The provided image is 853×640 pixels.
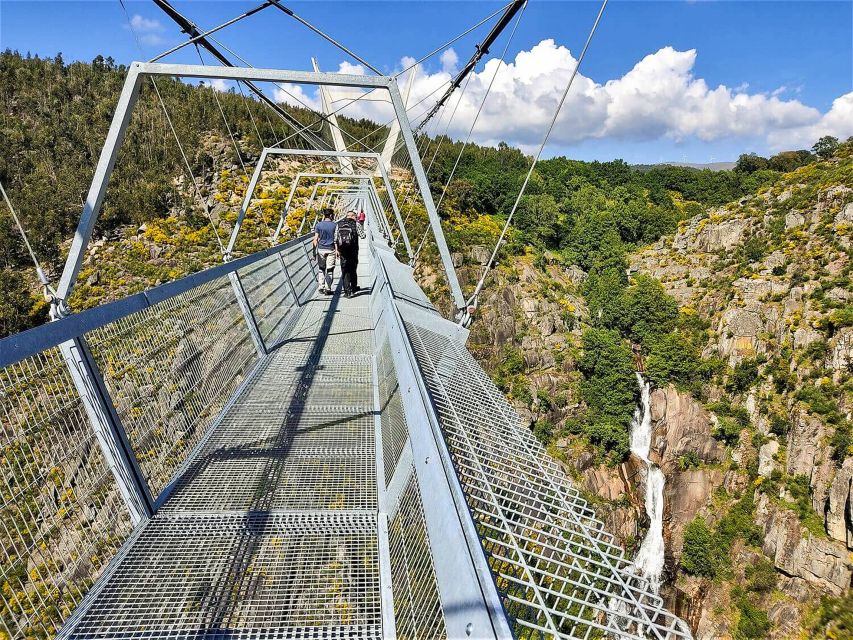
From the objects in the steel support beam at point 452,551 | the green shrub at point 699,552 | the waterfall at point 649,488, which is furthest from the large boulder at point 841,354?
the steel support beam at point 452,551

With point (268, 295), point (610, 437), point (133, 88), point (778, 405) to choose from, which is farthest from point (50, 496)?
point (778, 405)

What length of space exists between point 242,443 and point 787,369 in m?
46.8

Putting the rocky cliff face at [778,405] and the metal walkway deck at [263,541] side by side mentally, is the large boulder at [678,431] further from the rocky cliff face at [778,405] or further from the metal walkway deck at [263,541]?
the metal walkway deck at [263,541]

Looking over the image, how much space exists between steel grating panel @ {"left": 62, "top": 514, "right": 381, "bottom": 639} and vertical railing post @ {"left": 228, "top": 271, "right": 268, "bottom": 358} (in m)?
2.62

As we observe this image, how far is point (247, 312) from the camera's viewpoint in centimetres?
467

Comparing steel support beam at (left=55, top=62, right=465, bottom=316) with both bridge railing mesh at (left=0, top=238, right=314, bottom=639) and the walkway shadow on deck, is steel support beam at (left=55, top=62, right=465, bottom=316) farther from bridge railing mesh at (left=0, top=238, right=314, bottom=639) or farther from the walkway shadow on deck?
the walkway shadow on deck

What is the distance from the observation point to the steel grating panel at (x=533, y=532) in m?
1.00

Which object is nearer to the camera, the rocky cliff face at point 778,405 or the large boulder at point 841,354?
the rocky cliff face at point 778,405

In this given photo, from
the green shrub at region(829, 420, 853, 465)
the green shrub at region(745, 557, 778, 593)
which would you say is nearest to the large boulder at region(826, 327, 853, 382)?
the green shrub at region(829, 420, 853, 465)

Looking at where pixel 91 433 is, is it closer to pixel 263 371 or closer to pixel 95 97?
pixel 263 371

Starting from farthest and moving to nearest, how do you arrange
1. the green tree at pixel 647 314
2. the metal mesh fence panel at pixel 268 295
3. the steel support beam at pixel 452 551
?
1. the green tree at pixel 647 314
2. the metal mesh fence panel at pixel 268 295
3. the steel support beam at pixel 452 551

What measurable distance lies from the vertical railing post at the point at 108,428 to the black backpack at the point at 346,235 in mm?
5216

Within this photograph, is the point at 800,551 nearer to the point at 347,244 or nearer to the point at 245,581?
the point at 347,244

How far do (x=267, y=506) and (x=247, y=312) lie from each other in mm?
2712
